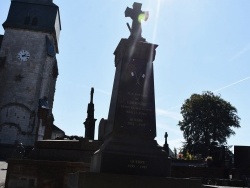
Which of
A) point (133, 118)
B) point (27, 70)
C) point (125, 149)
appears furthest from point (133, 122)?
point (27, 70)

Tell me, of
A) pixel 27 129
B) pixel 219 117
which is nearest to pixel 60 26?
pixel 27 129

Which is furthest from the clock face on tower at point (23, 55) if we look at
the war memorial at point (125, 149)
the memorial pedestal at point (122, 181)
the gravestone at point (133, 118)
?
the memorial pedestal at point (122, 181)

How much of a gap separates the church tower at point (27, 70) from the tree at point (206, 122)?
19.4 meters

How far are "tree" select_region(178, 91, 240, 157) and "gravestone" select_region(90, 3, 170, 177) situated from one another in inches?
1414

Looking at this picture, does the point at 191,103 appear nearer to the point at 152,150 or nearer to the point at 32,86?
the point at 32,86

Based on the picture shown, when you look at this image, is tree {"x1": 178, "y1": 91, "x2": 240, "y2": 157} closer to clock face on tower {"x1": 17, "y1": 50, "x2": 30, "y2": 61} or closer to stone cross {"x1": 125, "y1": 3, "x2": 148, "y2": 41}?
clock face on tower {"x1": 17, "y1": 50, "x2": 30, "y2": 61}

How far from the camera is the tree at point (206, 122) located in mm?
42250

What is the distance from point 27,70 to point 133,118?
33588mm

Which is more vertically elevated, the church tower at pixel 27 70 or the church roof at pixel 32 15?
the church roof at pixel 32 15

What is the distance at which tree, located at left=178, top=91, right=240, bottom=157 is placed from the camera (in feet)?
139

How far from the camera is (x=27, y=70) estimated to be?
1491 inches

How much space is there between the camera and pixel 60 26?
47656mm

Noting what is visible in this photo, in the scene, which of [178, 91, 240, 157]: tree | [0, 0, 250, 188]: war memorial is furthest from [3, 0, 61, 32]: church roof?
[0, 0, 250, 188]: war memorial

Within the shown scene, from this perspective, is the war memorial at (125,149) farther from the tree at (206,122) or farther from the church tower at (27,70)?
the tree at (206,122)
